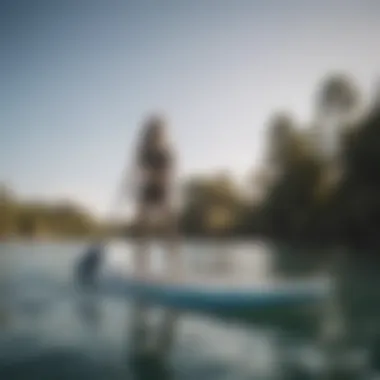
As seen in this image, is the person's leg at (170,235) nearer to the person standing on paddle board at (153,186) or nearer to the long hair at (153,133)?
the person standing on paddle board at (153,186)

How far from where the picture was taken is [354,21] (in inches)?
81.0

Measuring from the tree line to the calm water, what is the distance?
85 millimetres

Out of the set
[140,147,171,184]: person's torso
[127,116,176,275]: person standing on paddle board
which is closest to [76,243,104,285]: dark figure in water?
[127,116,176,275]: person standing on paddle board

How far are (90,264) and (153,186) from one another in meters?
0.35

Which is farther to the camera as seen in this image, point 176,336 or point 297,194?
point 297,194

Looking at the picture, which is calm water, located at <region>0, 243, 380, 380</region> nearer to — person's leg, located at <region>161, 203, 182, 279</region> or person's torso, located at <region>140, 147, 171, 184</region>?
person's leg, located at <region>161, 203, 182, 279</region>

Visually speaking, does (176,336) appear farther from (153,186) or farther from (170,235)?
(153,186)

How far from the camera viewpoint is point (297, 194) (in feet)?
6.69

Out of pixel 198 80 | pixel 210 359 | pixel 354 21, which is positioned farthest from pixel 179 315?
pixel 354 21

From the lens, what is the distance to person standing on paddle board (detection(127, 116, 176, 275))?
6.04 ft

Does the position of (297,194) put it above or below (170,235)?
above

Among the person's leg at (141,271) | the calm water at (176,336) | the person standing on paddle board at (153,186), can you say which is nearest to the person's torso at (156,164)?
the person standing on paddle board at (153,186)

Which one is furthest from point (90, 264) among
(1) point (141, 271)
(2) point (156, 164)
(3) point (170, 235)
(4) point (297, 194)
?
(4) point (297, 194)

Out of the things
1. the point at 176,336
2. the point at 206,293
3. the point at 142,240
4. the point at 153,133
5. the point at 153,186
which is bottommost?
the point at 176,336
